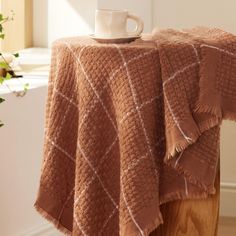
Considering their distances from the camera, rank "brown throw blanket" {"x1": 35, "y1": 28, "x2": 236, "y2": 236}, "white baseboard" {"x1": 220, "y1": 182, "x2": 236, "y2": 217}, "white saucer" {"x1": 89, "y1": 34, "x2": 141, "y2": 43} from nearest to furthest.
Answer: "brown throw blanket" {"x1": 35, "y1": 28, "x2": 236, "y2": 236} → "white saucer" {"x1": 89, "y1": 34, "x2": 141, "y2": 43} → "white baseboard" {"x1": 220, "y1": 182, "x2": 236, "y2": 217}

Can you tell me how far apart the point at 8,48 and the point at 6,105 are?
59cm

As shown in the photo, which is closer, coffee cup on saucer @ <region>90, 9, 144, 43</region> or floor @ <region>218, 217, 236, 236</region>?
coffee cup on saucer @ <region>90, 9, 144, 43</region>

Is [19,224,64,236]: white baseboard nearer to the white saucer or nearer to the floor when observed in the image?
the floor

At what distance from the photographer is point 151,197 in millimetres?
1490

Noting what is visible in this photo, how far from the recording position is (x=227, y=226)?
261cm

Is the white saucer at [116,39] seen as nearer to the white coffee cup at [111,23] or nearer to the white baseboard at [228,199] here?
the white coffee cup at [111,23]

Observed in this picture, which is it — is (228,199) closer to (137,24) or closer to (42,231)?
(42,231)

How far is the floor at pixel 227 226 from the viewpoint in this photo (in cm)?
253

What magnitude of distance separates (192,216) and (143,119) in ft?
0.85

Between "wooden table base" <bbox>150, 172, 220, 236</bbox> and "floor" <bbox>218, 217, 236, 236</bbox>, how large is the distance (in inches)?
38.9

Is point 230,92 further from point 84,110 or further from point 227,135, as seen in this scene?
point 227,135

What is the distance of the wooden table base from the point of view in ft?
5.05

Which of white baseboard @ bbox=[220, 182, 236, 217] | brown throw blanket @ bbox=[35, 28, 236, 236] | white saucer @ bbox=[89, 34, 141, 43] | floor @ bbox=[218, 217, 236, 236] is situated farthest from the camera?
white baseboard @ bbox=[220, 182, 236, 217]

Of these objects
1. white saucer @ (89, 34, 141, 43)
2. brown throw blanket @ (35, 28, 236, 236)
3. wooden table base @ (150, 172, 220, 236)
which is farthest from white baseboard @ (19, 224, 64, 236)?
white saucer @ (89, 34, 141, 43)
